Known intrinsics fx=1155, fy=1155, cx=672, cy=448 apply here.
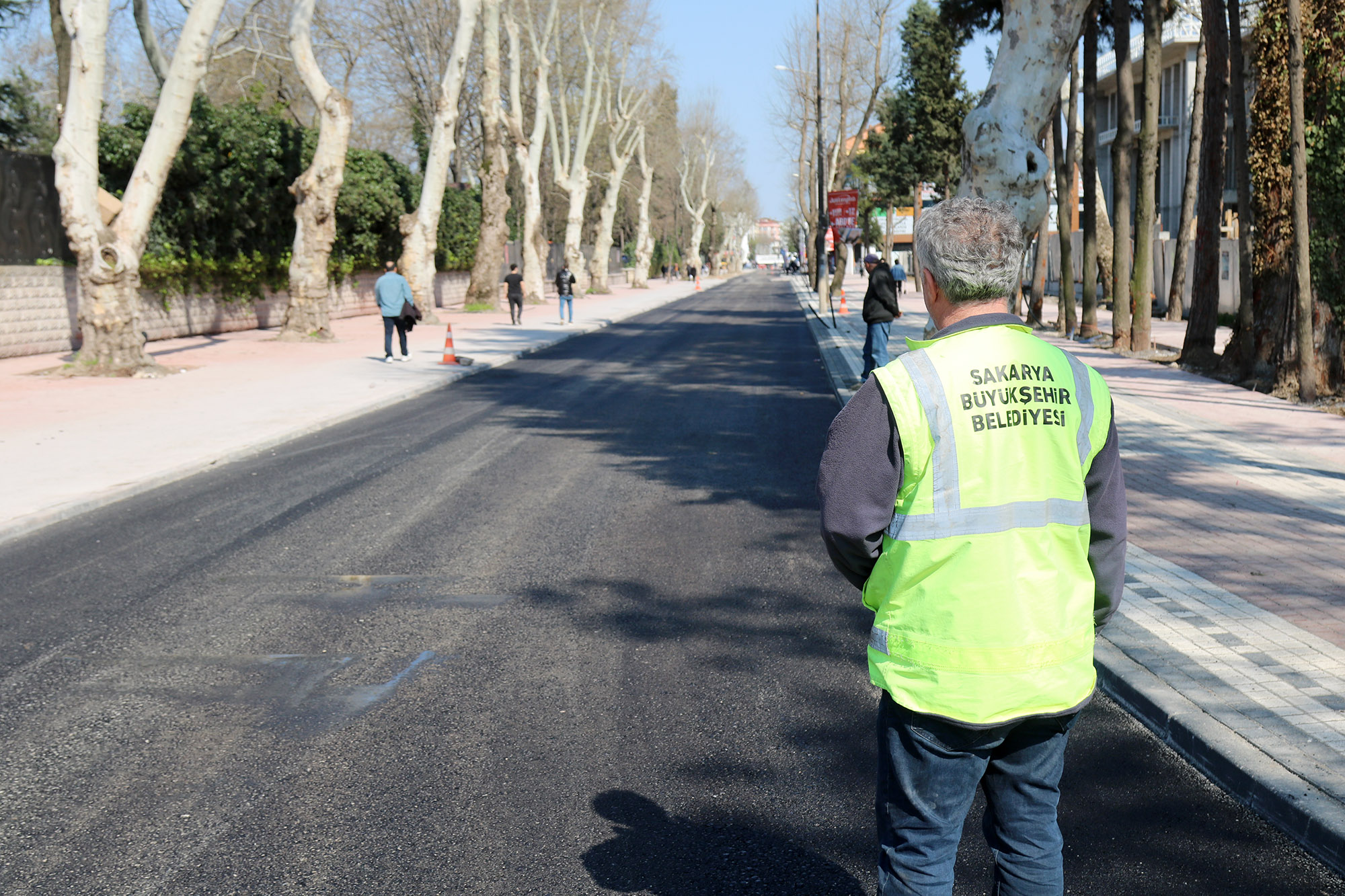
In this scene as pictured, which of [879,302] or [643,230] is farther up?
[643,230]

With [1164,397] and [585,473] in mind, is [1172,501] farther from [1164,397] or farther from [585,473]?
[1164,397]

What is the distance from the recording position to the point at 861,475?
7.55 ft

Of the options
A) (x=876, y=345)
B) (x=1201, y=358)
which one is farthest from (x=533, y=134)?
(x=1201, y=358)

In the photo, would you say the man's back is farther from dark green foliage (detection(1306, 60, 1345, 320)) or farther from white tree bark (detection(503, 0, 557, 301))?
white tree bark (detection(503, 0, 557, 301))

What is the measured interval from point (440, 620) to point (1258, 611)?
406 cm

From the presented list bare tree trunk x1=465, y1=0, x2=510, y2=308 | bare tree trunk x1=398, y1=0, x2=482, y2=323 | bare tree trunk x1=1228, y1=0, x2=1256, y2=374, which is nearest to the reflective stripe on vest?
bare tree trunk x1=1228, y1=0, x2=1256, y2=374

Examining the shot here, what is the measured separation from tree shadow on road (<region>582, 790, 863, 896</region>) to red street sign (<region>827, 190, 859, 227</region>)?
29059 mm

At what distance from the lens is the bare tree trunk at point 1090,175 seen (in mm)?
22516

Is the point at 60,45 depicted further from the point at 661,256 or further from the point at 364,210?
the point at 661,256

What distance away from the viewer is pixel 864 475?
7.55 ft

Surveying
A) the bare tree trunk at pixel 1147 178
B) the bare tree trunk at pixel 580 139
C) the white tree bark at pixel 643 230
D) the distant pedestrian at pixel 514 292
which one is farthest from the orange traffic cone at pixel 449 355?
the white tree bark at pixel 643 230

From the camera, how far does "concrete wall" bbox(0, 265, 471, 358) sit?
21344 millimetres

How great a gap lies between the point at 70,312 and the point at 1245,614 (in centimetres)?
2314

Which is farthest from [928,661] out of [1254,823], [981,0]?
Answer: [981,0]
